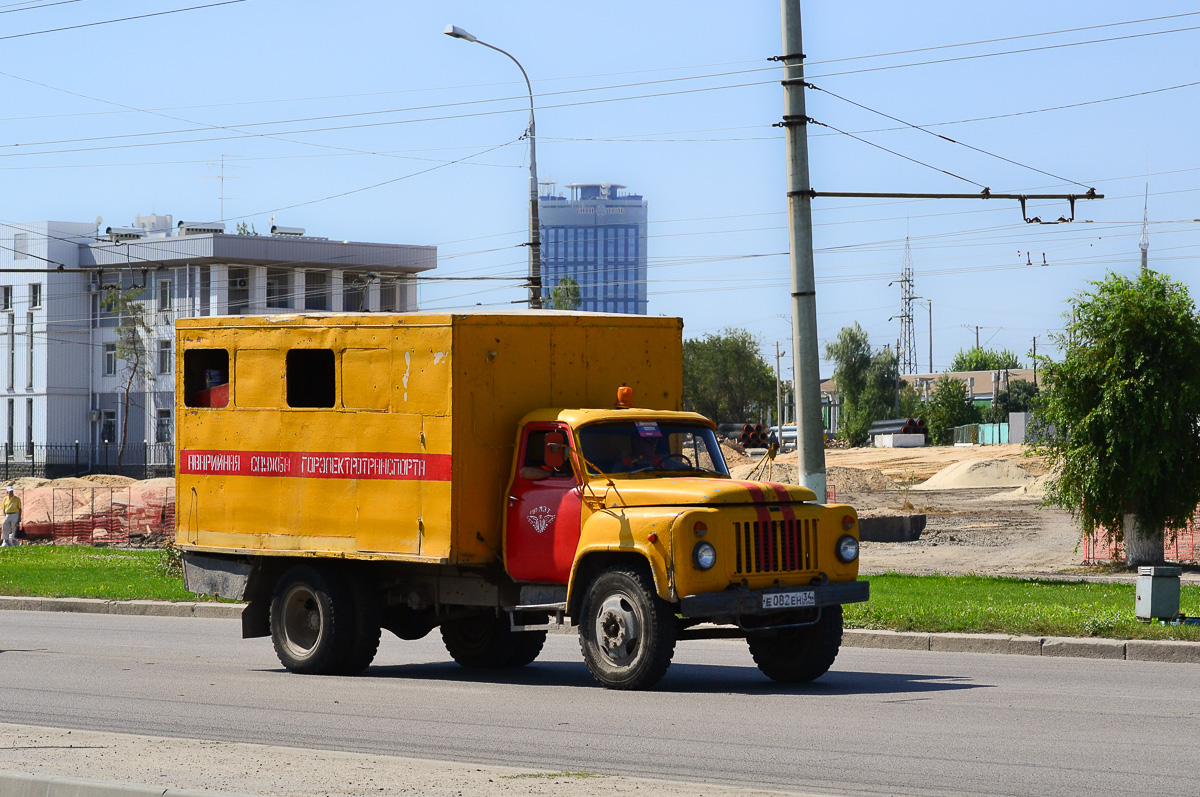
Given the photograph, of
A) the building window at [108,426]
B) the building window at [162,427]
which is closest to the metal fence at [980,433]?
the building window at [162,427]

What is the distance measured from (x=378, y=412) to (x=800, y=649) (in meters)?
4.02

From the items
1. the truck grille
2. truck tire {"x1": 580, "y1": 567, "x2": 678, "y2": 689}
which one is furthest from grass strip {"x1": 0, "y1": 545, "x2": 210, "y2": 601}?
the truck grille

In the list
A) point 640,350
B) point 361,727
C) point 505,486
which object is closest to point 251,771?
point 361,727

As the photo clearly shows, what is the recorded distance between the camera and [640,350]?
1366 cm

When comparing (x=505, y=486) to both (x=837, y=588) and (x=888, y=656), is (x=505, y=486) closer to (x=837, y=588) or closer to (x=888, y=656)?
(x=837, y=588)

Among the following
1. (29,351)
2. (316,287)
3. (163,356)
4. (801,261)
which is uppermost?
(316,287)

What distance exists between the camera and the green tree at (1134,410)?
26.3 m

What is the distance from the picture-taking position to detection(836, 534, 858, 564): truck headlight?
12250mm

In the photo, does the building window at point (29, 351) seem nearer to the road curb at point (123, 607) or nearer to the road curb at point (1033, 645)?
the road curb at point (123, 607)

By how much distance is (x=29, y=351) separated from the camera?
85625 mm

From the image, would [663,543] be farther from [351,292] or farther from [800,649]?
[351,292]

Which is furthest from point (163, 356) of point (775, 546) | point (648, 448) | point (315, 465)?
point (775, 546)

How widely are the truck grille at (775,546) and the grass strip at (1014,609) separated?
420 cm

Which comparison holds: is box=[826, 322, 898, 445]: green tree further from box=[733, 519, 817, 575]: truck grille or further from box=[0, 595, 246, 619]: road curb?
box=[733, 519, 817, 575]: truck grille
